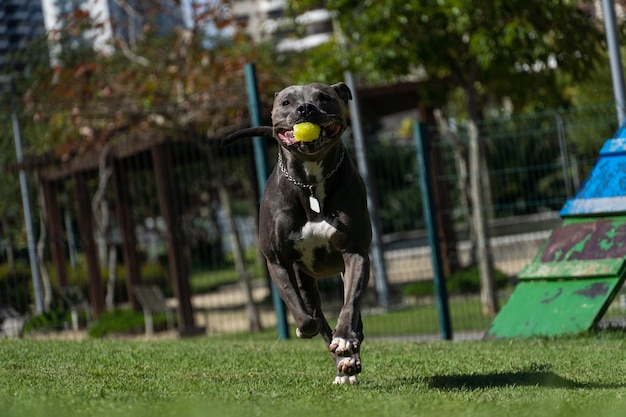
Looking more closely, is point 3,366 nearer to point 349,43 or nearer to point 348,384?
point 348,384

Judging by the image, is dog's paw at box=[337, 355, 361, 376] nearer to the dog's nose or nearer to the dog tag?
the dog tag

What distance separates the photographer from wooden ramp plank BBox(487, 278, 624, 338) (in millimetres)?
10656

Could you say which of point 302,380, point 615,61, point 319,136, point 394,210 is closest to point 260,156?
point 615,61

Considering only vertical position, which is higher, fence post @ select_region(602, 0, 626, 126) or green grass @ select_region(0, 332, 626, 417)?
fence post @ select_region(602, 0, 626, 126)

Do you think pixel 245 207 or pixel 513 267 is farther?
pixel 245 207

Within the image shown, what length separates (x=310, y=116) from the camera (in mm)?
6629

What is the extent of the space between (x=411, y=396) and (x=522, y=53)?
38.4 feet

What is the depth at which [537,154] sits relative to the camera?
16.2 meters

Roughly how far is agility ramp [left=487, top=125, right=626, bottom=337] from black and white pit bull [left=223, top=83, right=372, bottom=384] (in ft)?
13.8

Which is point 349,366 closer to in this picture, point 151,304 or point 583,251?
point 583,251

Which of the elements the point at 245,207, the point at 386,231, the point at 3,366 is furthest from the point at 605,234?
the point at 245,207

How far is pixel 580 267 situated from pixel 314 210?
4.78 meters

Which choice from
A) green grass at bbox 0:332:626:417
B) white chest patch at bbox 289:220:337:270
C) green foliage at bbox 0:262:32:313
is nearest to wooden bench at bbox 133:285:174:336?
green foliage at bbox 0:262:32:313

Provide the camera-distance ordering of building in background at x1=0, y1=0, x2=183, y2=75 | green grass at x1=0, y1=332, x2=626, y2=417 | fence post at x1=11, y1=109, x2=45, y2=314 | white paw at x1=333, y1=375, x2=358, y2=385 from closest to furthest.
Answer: green grass at x1=0, y1=332, x2=626, y2=417
white paw at x1=333, y1=375, x2=358, y2=385
fence post at x1=11, y1=109, x2=45, y2=314
building in background at x1=0, y1=0, x2=183, y2=75
